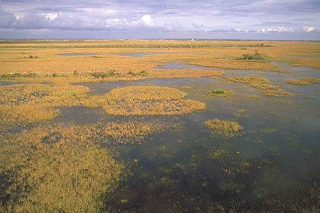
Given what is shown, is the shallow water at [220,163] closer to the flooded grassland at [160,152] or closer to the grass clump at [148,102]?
the flooded grassland at [160,152]

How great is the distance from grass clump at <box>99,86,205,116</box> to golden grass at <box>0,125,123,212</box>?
485 cm

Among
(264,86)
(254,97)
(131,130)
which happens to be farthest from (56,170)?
(264,86)

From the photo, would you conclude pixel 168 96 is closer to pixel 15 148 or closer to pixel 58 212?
pixel 15 148

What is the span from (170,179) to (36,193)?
472cm

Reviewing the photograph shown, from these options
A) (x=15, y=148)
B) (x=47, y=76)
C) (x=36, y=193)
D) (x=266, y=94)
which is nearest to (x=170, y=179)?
(x=36, y=193)

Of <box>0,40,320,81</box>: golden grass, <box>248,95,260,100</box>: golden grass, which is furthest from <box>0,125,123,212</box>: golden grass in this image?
<box>0,40,320,81</box>: golden grass

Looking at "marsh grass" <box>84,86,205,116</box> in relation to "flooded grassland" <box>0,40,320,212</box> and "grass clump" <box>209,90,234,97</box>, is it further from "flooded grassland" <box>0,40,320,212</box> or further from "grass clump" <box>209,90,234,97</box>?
"grass clump" <box>209,90,234,97</box>

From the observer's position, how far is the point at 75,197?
28.7 feet

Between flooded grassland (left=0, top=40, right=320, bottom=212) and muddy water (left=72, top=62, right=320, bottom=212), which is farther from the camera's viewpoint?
flooded grassland (left=0, top=40, right=320, bottom=212)

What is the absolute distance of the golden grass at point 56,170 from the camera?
8.49 m

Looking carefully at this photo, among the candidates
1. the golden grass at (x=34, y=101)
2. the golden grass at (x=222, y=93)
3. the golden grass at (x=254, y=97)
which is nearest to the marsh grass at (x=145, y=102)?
the golden grass at (x=34, y=101)

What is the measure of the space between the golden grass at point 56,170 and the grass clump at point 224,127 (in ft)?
20.6

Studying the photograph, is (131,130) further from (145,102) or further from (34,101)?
(34,101)

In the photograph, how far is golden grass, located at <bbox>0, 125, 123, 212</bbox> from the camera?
849cm
